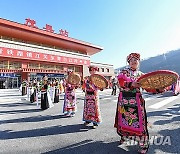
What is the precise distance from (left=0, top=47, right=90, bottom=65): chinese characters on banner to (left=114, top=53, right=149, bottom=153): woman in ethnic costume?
23.5 metres

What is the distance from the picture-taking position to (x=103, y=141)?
12.7 feet

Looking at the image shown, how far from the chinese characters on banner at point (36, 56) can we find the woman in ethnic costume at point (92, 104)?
21793 millimetres

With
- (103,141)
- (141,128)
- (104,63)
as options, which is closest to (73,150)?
(103,141)

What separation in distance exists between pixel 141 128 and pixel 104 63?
138ft

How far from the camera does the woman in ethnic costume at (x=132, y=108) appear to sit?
10.7 feet

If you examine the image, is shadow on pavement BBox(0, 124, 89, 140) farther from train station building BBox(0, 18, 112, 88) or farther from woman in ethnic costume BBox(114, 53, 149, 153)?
train station building BBox(0, 18, 112, 88)

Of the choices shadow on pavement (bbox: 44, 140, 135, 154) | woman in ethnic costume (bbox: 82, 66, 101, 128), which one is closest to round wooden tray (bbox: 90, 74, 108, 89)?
woman in ethnic costume (bbox: 82, 66, 101, 128)

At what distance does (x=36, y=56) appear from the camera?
2798 centimetres

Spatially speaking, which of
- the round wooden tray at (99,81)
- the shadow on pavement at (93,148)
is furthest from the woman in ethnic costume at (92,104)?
the shadow on pavement at (93,148)

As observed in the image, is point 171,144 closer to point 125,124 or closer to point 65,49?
point 125,124

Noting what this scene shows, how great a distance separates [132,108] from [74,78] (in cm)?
323

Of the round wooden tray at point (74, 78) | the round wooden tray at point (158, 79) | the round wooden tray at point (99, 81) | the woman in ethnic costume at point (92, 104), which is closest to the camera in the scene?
the round wooden tray at point (158, 79)

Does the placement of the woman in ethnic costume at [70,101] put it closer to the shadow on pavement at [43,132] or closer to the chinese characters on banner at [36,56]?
the shadow on pavement at [43,132]

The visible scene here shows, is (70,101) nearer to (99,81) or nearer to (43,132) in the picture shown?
(43,132)
